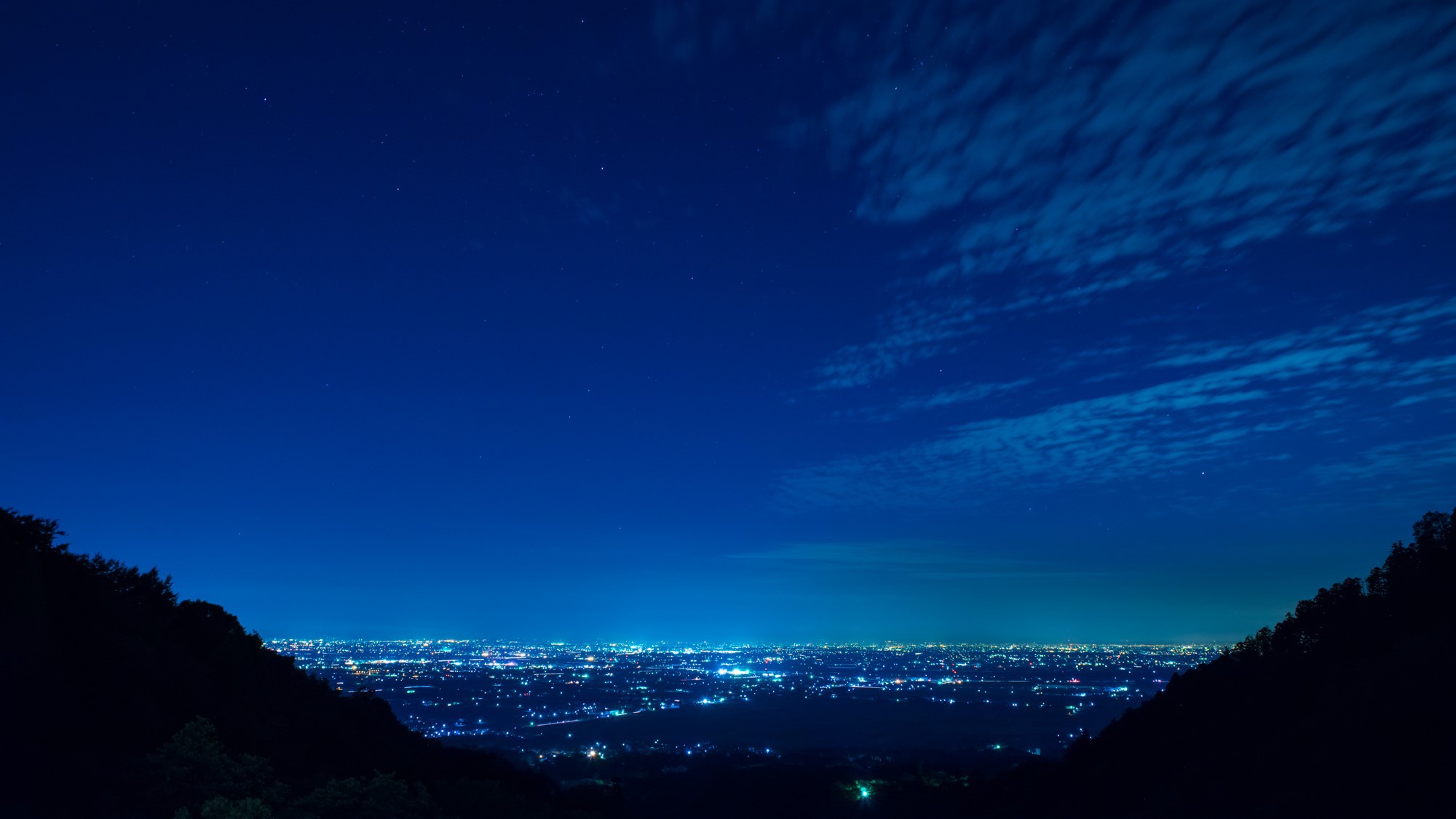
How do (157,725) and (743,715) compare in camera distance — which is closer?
(157,725)

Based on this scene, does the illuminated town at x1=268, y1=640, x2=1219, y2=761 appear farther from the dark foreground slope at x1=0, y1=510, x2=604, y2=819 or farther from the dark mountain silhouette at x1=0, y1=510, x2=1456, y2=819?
the dark foreground slope at x1=0, y1=510, x2=604, y2=819

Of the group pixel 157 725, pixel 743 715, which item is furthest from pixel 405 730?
pixel 743 715

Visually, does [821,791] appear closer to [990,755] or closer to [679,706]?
[990,755]

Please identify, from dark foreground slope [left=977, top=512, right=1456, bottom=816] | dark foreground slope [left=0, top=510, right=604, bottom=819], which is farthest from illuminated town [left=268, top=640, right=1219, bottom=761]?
dark foreground slope [left=0, top=510, right=604, bottom=819]

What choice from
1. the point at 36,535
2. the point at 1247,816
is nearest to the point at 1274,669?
the point at 1247,816

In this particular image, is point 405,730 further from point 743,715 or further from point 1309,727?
point 743,715

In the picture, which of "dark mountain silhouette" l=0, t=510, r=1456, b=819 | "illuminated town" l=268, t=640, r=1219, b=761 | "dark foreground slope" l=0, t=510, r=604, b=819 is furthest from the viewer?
"illuminated town" l=268, t=640, r=1219, b=761

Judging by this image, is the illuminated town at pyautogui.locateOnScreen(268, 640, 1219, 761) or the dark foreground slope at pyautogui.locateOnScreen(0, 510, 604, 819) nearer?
the dark foreground slope at pyautogui.locateOnScreen(0, 510, 604, 819)
